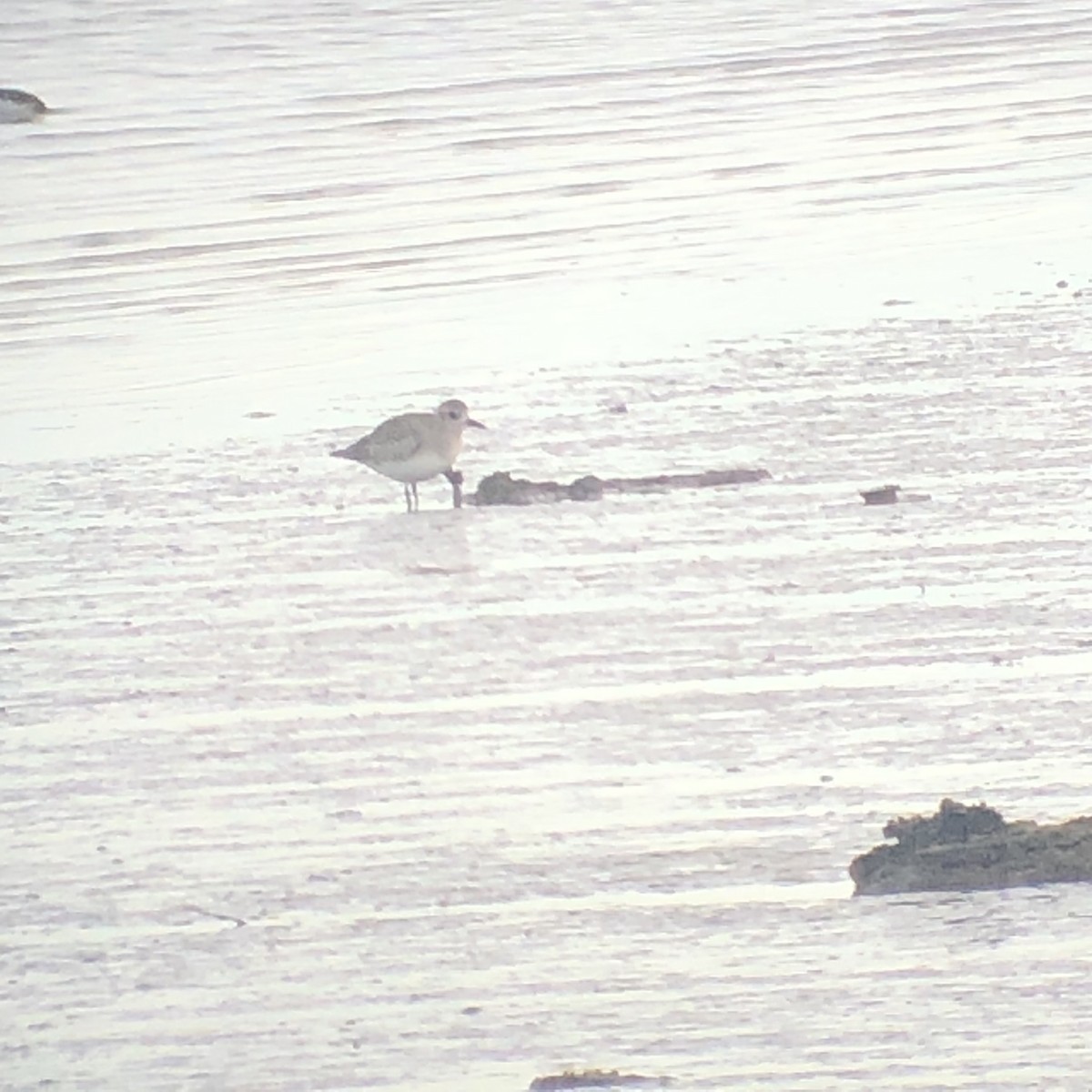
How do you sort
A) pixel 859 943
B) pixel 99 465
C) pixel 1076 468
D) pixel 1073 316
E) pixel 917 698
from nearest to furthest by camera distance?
pixel 859 943 → pixel 917 698 → pixel 1076 468 → pixel 99 465 → pixel 1073 316

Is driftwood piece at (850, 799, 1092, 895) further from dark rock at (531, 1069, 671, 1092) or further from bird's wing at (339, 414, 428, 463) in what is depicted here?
bird's wing at (339, 414, 428, 463)

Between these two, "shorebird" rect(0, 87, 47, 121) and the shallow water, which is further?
"shorebird" rect(0, 87, 47, 121)

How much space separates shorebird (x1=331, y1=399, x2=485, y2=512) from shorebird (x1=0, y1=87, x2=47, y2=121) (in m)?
9.64

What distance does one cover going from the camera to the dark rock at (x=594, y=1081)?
463 centimetres

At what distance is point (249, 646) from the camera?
7.20 m

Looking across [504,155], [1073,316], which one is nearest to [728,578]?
[1073,316]

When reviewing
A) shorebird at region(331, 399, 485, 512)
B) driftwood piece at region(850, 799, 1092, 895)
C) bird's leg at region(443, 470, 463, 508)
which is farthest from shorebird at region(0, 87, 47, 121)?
driftwood piece at region(850, 799, 1092, 895)

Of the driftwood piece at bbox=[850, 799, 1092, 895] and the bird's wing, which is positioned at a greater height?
the bird's wing

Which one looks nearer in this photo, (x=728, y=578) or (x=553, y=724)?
(x=553, y=724)

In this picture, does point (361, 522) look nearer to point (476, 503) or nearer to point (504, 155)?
point (476, 503)

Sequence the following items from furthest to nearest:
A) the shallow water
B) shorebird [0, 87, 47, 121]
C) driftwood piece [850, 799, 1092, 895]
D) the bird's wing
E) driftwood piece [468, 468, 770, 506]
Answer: shorebird [0, 87, 47, 121]
the bird's wing
driftwood piece [468, 468, 770, 506]
driftwood piece [850, 799, 1092, 895]
the shallow water

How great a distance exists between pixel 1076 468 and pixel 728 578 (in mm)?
1264

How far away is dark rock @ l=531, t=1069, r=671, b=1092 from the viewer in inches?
182

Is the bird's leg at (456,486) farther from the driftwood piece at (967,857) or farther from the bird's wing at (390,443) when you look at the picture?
the driftwood piece at (967,857)
